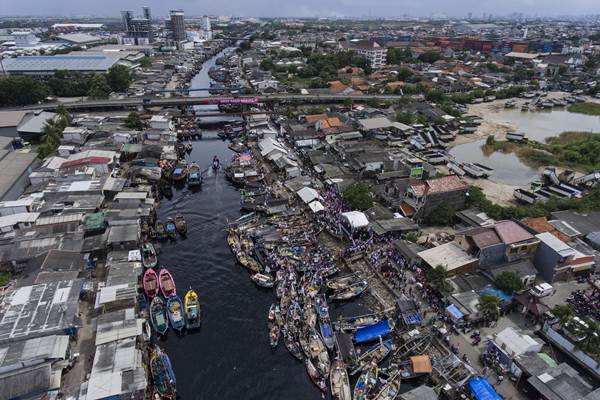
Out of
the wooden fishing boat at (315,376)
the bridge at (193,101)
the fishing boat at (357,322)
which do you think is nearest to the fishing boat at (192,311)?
the wooden fishing boat at (315,376)

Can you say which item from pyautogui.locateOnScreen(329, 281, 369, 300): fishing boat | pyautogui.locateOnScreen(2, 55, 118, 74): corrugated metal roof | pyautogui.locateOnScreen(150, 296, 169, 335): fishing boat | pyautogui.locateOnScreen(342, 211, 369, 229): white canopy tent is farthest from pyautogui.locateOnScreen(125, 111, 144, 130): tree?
pyautogui.locateOnScreen(329, 281, 369, 300): fishing boat

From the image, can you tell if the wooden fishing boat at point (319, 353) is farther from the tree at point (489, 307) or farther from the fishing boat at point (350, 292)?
the tree at point (489, 307)

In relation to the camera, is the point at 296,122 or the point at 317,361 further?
the point at 296,122

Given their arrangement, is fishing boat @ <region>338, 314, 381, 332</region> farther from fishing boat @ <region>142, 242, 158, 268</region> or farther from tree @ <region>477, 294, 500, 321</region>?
fishing boat @ <region>142, 242, 158, 268</region>

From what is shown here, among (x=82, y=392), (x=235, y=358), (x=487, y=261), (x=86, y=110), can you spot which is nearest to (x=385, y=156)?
(x=487, y=261)

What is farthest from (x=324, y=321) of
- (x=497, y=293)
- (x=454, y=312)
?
(x=497, y=293)

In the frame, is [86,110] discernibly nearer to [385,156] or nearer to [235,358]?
[385,156]
